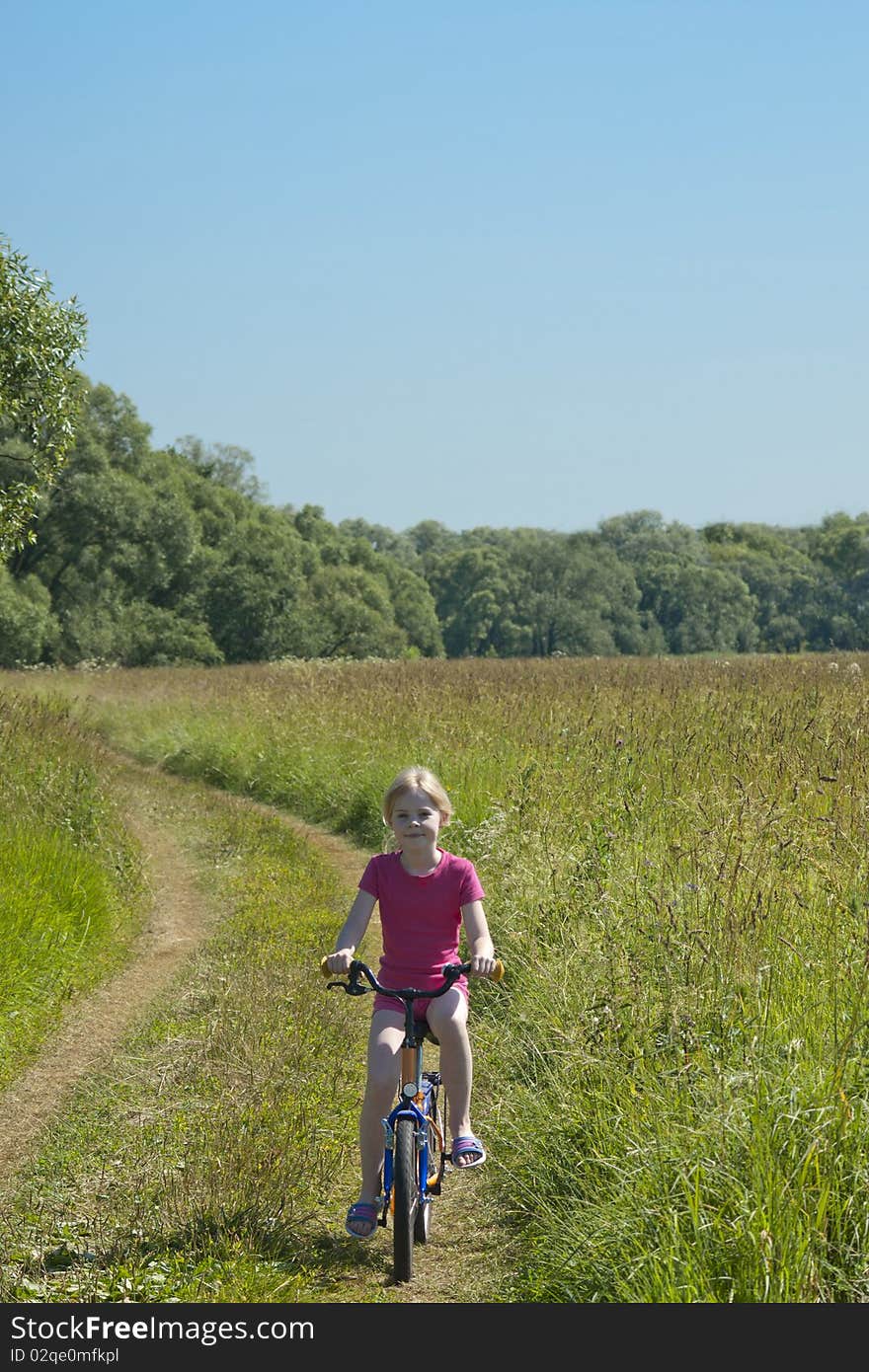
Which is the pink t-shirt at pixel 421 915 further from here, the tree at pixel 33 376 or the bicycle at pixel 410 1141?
the tree at pixel 33 376

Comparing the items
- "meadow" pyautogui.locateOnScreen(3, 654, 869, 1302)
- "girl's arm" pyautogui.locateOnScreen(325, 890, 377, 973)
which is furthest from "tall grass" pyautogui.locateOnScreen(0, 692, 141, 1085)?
"girl's arm" pyautogui.locateOnScreen(325, 890, 377, 973)

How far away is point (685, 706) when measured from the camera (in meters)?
13.6

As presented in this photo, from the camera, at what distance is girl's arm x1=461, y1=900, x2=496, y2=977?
514 centimetres

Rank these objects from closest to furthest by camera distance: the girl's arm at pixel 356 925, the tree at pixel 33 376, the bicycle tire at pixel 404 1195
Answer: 1. the bicycle tire at pixel 404 1195
2. the girl's arm at pixel 356 925
3. the tree at pixel 33 376

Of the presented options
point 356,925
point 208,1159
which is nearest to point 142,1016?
point 208,1159

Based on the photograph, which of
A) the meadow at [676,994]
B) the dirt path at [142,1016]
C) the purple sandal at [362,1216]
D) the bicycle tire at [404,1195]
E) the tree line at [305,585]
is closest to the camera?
the meadow at [676,994]

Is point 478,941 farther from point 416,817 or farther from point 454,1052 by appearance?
point 416,817

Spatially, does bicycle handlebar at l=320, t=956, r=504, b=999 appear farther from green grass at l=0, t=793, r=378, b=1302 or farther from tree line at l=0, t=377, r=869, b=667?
tree line at l=0, t=377, r=869, b=667

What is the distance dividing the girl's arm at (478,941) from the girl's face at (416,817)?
33cm

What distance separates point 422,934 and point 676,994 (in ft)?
3.65

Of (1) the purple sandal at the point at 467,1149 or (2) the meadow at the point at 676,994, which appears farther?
(1) the purple sandal at the point at 467,1149

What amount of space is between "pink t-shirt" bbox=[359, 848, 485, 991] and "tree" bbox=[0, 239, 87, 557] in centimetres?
985

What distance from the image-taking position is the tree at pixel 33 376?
14.1m

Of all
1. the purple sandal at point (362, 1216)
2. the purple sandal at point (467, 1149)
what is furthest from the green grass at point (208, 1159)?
the purple sandal at point (467, 1149)
